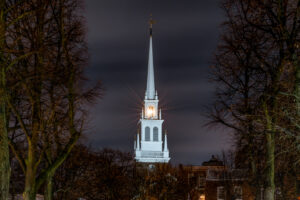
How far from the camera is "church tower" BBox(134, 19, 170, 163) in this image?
109312mm

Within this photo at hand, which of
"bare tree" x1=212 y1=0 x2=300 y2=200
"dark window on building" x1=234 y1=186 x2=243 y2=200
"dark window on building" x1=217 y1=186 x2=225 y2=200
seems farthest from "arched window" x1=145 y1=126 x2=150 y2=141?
"bare tree" x1=212 y1=0 x2=300 y2=200

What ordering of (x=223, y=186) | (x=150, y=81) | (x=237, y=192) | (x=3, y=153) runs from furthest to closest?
1. (x=150, y=81)
2. (x=223, y=186)
3. (x=237, y=192)
4. (x=3, y=153)

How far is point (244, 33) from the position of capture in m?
19.8

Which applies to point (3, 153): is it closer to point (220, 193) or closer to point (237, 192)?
point (237, 192)

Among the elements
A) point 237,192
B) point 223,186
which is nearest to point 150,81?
point 223,186

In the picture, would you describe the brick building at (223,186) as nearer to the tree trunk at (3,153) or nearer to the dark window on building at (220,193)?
the dark window on building at (220,193)

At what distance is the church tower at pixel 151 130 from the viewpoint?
359 feet

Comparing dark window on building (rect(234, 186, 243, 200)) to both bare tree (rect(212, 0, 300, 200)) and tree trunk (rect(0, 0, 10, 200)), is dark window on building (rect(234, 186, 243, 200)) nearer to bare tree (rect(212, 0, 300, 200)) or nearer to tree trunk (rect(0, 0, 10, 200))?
bare tree (rect(212, 0, 300, 200))

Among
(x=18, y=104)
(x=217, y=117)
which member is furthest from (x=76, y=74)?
(x=217, y=117)

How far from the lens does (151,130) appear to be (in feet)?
369

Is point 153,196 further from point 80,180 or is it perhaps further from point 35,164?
point 35,164

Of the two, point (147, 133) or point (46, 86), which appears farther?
point (147, 133)

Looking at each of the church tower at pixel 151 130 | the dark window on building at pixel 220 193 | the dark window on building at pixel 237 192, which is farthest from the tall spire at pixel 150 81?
the dark window on building at pixel 237 192

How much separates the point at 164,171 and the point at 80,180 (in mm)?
27635
